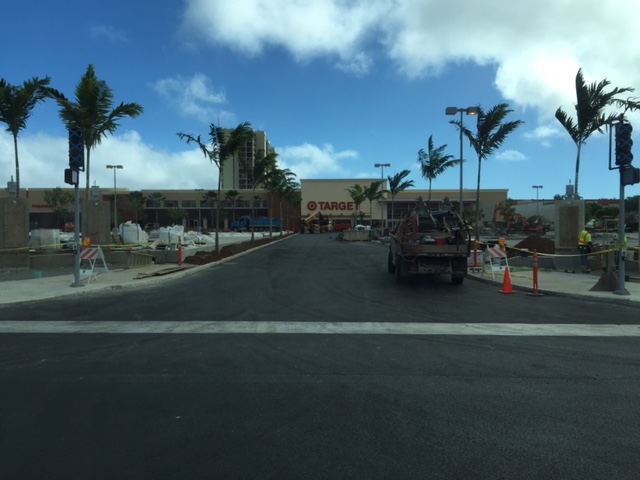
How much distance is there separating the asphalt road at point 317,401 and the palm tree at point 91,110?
943 cm

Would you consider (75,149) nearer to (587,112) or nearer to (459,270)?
(459,270)

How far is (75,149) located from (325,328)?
866 centimetres

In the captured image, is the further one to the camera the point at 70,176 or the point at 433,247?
the point at 433,247

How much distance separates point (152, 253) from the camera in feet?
66.5

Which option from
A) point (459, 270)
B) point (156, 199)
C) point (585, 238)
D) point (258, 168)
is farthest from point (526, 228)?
point (156, 199)

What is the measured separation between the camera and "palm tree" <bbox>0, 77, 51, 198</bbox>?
17.4 m

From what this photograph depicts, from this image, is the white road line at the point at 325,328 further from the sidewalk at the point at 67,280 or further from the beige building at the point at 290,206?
the beige building at the point at 290,206

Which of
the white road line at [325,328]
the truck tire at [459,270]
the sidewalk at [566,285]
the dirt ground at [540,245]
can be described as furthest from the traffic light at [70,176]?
the dirt ground at [540,245]

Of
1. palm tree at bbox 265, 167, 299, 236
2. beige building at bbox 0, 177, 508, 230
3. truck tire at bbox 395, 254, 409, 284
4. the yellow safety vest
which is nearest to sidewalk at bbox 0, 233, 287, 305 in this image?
truck tire at bbox 395, 254, 409, 284

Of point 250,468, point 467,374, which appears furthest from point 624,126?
point 250,468

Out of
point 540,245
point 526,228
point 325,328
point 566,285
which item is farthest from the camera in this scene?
point 526,228

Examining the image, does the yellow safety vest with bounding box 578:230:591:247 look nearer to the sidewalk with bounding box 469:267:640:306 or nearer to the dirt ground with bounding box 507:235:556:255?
the sidewalk with bounding box 469:267:640:306

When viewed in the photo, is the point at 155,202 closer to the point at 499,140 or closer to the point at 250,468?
the point at 499,140

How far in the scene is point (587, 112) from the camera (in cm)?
1869
